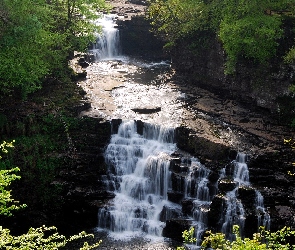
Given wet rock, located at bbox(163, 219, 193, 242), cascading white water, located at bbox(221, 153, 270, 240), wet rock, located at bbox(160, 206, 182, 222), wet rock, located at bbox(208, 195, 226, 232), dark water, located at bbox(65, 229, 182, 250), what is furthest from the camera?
wet rock, located at bbox(160, 206, 182, 222)

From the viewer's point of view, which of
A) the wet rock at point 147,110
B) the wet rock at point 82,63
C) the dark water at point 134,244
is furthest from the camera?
the wet rock at point 82,63

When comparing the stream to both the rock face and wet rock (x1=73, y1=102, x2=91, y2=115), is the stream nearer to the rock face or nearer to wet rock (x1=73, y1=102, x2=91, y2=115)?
wet rock (x1=73, y1=102, x2=91, y2=115)

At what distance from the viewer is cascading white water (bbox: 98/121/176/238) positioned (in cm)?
2817

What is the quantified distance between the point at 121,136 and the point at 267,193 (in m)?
12.5

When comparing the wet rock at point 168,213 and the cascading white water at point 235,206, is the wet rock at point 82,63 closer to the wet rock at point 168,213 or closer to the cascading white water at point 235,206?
the wet rock at point 168,213

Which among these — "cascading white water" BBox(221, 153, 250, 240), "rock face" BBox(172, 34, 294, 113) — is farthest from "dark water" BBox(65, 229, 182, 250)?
"rock face" BBox(172, 34, 294, 113)

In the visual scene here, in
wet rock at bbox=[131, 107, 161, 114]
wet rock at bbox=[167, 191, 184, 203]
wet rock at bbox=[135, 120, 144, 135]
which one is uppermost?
wet rock at bbox=[131, 107, 161, 114]

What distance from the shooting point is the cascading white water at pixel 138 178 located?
1109 inches

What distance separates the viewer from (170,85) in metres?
39.6

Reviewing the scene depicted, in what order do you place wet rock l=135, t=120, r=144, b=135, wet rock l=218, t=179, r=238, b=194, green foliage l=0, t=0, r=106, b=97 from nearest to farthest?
wet rock l=218, t=179, r=238, b=194, green foliage l=0, t=0, r=106, b=97, wet rock l=135, t=120, r=144, b=135

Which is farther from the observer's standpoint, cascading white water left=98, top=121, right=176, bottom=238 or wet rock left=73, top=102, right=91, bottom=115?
wet rock left=73, top=102, right=91, bottom=115

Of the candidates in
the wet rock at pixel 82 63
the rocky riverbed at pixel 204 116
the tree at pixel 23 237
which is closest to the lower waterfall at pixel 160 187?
the rocky riverbed at pixel 204 116

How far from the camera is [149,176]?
2995cm

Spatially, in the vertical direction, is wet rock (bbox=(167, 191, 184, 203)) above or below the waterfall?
below
